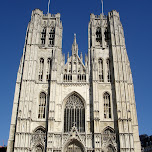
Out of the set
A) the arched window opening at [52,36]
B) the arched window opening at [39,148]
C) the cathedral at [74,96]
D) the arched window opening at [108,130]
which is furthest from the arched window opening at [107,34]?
the arched window opening at [39,148]

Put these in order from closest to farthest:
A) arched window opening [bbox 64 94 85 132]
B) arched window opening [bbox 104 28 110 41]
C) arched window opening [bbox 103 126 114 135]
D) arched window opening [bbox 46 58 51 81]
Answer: arched window opening [bbox 103 126 114 135] → arched window opening [bbox 64 94 85 132] → arched window opening [bbox 46 58 51 81] → arched window opening [bbox 104 28 110 41]

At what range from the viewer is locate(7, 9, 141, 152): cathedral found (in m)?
28.1

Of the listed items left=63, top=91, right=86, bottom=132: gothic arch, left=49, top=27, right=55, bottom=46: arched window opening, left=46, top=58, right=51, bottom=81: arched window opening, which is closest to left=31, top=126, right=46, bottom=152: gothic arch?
left=63, top=91, right=86, bottom=132: gothic arch

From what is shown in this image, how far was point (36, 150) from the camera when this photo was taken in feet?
92.4

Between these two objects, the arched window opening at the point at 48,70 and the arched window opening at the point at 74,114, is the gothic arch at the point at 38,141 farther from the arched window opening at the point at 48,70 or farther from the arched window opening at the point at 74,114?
the arched window opening at the point at 48,70

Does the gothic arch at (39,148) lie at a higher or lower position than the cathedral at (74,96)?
lower

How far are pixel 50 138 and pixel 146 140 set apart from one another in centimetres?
3338

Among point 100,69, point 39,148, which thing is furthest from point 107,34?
point 39,148

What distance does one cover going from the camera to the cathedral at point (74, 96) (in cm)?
2808

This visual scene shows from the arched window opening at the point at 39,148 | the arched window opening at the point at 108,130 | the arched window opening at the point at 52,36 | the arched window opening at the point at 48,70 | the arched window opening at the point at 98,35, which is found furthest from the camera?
the arched window opening at the point at 98,35

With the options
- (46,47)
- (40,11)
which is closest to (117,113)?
(46,47)

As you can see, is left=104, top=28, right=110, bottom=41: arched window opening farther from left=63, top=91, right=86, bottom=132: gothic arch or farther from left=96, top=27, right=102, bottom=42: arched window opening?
left=63, top=91, right=86, bottom=132: gothic arch

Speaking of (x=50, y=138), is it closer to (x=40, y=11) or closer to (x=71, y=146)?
(x=71, y=146)

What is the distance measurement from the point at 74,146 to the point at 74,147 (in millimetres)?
120
